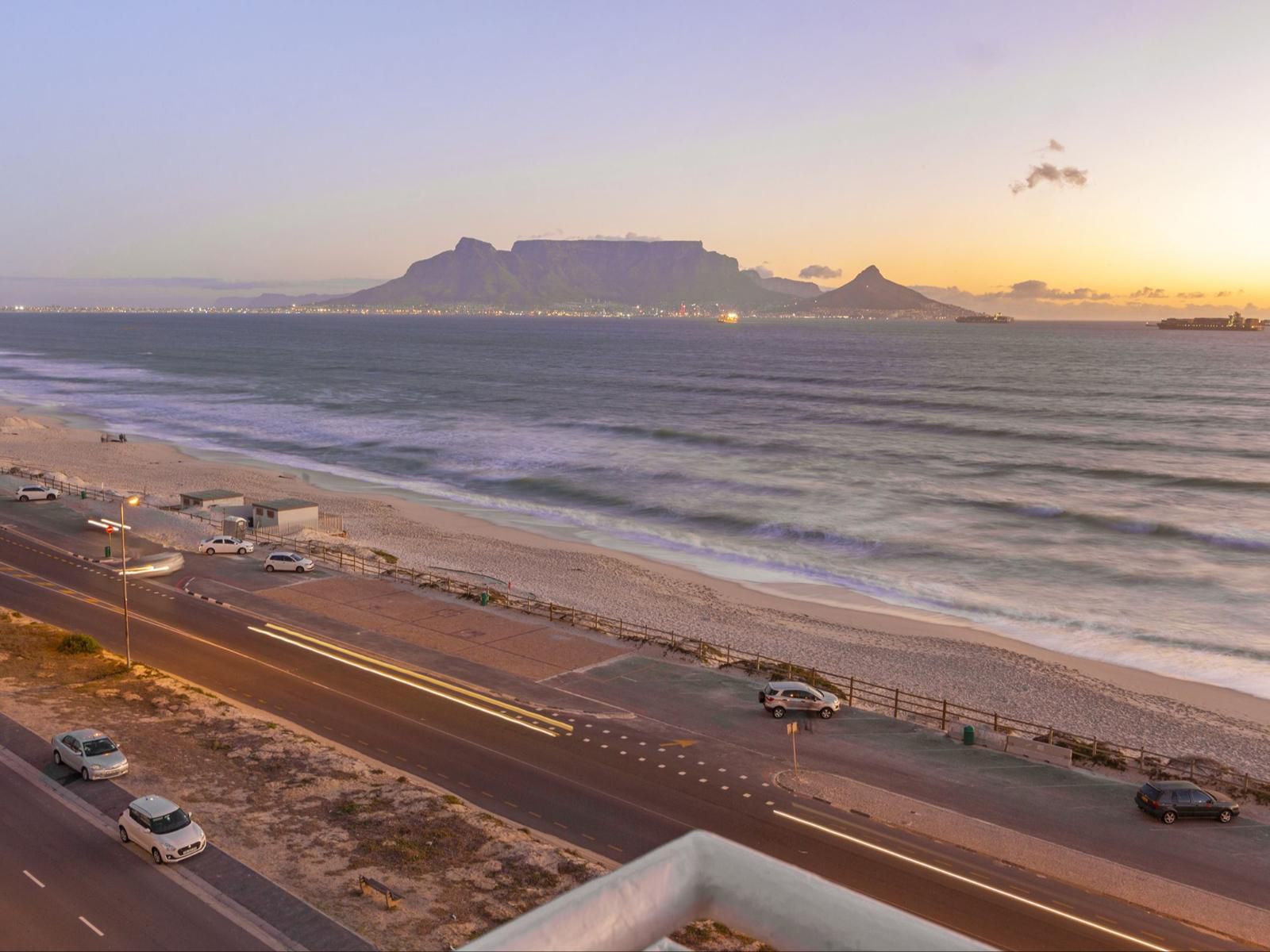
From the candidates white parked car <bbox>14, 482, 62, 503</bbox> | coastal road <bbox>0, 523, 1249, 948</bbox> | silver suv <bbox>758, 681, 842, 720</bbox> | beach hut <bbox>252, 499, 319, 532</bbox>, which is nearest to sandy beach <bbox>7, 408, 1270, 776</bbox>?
beach hut <bbox>252, 499, 319, 532</bbox>

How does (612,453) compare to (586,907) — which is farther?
(612,453)

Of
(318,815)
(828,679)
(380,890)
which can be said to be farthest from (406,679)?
(828,679)

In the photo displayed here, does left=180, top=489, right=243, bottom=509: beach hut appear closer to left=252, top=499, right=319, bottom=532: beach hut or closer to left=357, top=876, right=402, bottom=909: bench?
left=252, top=499, right=319, bottom=532: beach hut

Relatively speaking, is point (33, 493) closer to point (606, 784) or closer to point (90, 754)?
point (90, 754)

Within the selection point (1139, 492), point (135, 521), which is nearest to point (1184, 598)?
point (1139, 492)

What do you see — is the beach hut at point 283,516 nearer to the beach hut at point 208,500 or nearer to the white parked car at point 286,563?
the beach hut at point 208,500

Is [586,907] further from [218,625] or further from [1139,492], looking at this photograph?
[1139,492]
